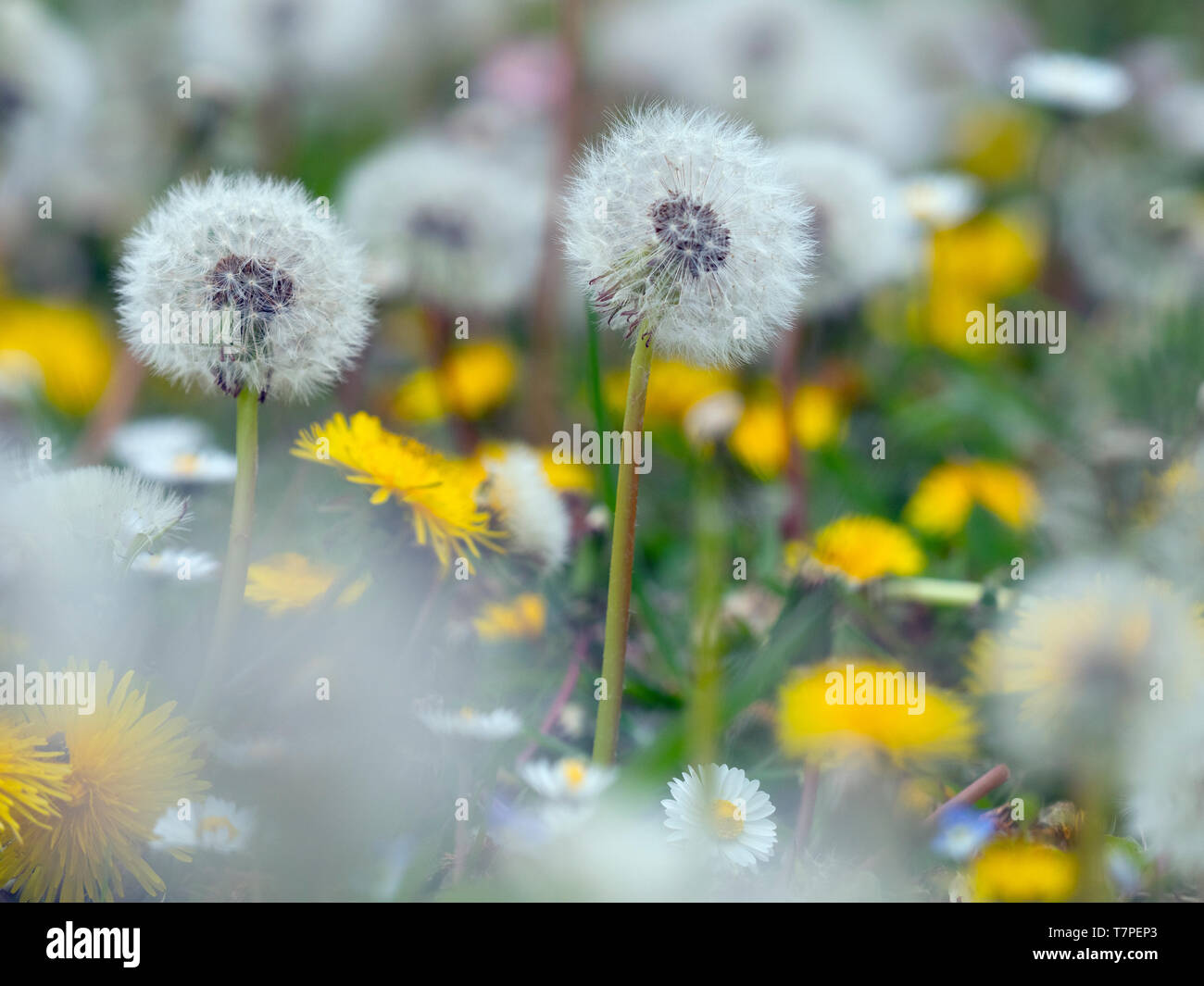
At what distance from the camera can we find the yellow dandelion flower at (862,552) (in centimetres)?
91

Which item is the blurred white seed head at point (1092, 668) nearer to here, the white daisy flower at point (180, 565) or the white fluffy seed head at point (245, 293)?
the white fluffy seed head at point (245, 293)

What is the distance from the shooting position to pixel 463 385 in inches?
66.6

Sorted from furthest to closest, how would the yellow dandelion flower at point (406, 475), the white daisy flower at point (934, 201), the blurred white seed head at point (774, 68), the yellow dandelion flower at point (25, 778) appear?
the blurred white seed head at point (774, 68)
the white daisy flower at point (934, 201)
the yellow dandelion flower at point (406, 475)
the yellow dandelion flower at point (25, 778)

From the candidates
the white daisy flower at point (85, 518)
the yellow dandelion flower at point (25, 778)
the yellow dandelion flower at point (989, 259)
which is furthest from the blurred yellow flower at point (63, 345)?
the yellow dandelion flower at point (989, 259)

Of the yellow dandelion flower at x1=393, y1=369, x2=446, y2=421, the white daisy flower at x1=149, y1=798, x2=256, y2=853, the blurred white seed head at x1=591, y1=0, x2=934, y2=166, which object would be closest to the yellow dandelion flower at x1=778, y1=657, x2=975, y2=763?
the white daisy flower at x1=149, y1=798, x2=256, y2=853

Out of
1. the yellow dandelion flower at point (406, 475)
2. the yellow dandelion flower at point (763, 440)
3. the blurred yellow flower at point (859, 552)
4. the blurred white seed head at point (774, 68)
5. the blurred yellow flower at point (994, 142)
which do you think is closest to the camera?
the yellow dandelion flower at point (406, 475)

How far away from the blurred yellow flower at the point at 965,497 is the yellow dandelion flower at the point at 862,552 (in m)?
0.11

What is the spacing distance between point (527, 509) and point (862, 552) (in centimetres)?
33

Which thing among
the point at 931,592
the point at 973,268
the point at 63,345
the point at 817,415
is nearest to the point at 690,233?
the point at 931,592

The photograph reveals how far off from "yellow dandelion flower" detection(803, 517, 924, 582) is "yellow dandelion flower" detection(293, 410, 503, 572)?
12.0 inches

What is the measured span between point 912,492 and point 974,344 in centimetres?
55

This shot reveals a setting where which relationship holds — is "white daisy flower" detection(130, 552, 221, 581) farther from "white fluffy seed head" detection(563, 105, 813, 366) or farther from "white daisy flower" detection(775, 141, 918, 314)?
"white daisy flower" detection(775, 141, 918, 314)

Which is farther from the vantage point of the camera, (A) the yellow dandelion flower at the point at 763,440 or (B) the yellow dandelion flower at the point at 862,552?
(A) the yellow dandelion flower at the point at 763,440

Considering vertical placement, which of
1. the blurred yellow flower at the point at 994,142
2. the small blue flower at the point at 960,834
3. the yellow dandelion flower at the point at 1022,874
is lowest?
the yellow dandelion flower at the point at 1022,874
